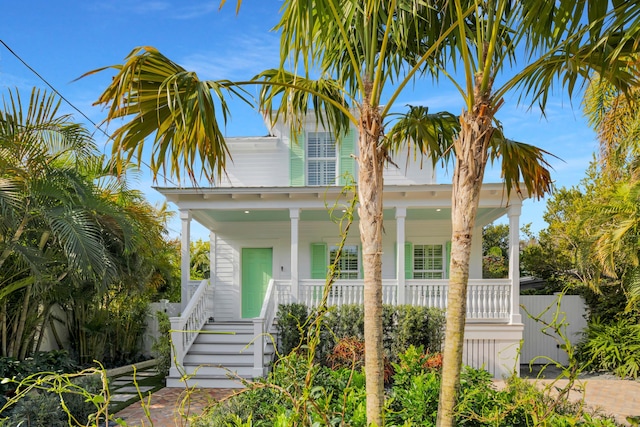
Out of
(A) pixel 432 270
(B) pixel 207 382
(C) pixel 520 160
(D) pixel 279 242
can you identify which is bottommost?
(B) pixel 207 382

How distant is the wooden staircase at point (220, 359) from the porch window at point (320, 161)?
4.92 meters

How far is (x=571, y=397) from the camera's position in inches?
373

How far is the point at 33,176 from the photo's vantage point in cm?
777

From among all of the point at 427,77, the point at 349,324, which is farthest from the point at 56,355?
the point at 427,77

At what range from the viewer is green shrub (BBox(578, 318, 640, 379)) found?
11.8 metres

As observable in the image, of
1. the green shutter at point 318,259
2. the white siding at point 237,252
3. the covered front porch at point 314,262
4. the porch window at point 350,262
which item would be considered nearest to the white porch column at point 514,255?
the covered front porch at point 314,262

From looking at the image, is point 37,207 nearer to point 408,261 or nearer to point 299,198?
point 299,198

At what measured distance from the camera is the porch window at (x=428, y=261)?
14.5 m

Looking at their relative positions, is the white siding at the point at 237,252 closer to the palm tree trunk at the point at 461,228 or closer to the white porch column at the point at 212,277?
the white porch column at the point at 212,277

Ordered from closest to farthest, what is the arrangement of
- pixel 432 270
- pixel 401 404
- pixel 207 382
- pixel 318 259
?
pixel 401 404
pixel 207 382
pixel 432 270
pixel 318 259

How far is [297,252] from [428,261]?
14.2 feet

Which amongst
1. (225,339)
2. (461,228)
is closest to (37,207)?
(225,339)

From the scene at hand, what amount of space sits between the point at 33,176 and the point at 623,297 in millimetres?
13316

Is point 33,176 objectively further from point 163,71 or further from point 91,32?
point 91,32
